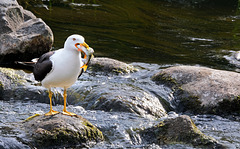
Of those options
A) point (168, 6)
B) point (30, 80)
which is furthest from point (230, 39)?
point (30, 80)

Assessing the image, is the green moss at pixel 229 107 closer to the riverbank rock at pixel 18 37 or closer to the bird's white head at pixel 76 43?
the bird's white head at pixel 76 43

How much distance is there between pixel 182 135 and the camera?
6.08 m

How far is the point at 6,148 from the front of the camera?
543 centimetres

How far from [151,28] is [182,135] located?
8.72 meters

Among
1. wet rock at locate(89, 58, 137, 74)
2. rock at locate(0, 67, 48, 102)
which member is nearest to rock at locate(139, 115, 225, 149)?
rock at locate(0, 67, 48, 102)

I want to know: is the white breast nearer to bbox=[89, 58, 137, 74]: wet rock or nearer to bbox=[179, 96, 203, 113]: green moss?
bbox=[179, 96, 203, 113]: green moss

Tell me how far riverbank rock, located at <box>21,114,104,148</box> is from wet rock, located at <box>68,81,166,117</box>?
151 cm

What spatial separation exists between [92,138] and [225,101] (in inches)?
123

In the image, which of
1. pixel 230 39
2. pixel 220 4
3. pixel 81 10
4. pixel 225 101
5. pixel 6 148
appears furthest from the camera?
pixel 220 4

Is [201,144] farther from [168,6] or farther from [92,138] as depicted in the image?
[168,6]

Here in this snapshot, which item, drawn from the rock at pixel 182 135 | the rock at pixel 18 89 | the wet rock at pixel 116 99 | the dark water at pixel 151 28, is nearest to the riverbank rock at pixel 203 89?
the wet rock at pixel 116 99

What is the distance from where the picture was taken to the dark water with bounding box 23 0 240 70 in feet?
38.3

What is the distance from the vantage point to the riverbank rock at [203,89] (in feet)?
25.8

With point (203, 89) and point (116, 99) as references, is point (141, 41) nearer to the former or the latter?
point (203, 89)
